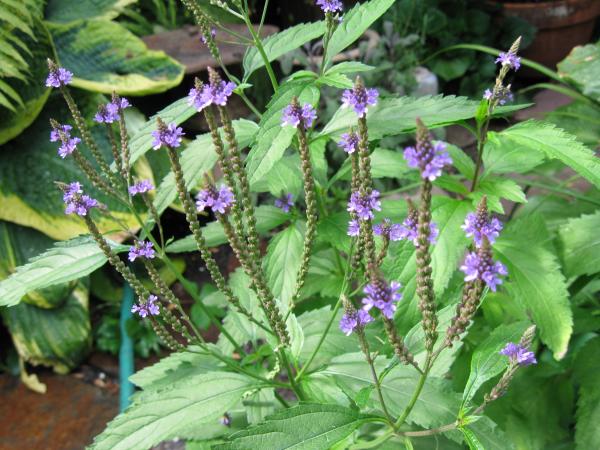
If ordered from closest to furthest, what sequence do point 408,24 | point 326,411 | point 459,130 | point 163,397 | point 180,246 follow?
point 326,411
point 163,397
point 180,246
point 408,24
point 459,130

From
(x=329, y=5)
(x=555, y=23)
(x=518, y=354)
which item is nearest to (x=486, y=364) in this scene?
(x=518, y=354)

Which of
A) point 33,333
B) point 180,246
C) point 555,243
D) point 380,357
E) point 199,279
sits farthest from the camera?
point 199,279

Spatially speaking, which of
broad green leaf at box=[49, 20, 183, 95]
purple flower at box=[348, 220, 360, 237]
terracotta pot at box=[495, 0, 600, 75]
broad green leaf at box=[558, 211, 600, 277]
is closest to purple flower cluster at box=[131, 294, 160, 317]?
purple flower at box=[348, 220, 360, 237]

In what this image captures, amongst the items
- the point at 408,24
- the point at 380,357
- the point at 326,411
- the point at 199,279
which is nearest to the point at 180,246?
the point at 380,357

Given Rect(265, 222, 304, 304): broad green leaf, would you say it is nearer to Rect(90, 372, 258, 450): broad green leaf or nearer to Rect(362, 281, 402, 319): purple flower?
Rect(90, 372, 258, 450): broad green leaf

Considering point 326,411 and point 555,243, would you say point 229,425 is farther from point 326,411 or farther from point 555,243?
point 555,243

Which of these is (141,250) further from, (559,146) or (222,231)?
(559,146)

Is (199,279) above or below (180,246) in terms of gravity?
below

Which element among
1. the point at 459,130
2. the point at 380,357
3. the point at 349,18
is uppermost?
the point at 349,18
